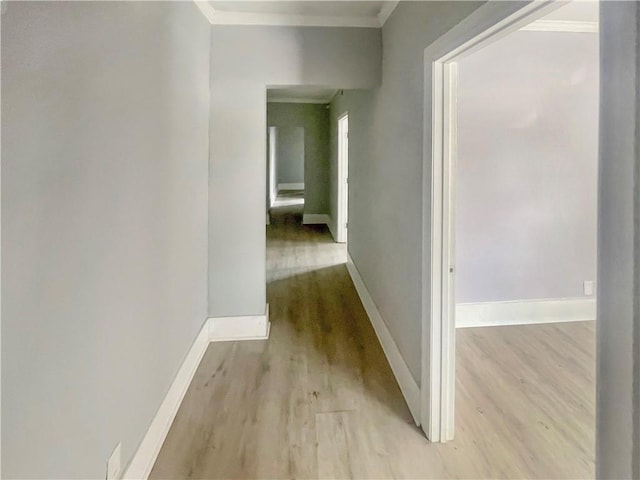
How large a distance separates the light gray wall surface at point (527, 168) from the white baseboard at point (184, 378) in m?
1.74

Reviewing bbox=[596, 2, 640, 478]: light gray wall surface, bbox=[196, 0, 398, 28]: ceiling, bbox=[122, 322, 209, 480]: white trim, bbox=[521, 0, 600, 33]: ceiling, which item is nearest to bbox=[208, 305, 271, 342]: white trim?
bbox=[122, 322, 209, 480]: white trim

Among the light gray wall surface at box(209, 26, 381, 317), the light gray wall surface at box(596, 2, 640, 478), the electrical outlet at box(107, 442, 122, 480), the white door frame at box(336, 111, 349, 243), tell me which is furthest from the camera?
the white door frame at box(336, 111, 349, 243)

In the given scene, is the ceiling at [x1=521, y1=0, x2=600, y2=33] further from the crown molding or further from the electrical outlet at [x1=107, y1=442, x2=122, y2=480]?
the crown molding

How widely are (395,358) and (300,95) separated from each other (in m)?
5.97

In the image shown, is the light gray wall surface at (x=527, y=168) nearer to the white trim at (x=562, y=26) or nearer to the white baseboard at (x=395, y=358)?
the white trim at (x=562, y=26)

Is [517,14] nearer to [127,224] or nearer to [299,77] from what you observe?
[127,224]

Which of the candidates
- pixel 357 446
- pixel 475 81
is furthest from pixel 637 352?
pixel 475 81

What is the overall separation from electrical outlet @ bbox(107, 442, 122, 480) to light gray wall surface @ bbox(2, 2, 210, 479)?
0.04 metres

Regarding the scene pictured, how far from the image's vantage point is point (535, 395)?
235cm

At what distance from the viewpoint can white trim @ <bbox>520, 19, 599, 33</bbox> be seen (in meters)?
3.12

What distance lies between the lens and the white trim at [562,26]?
3.12 m

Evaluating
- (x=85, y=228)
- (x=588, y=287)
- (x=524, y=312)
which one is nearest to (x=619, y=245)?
(x=85, y=228)

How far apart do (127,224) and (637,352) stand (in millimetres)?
1552

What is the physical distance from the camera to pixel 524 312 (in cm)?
342
